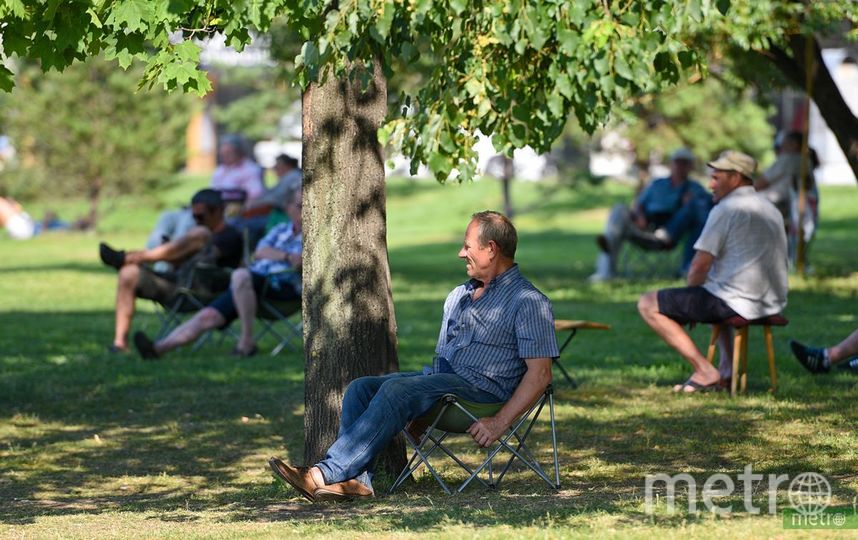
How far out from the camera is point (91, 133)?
121 ft

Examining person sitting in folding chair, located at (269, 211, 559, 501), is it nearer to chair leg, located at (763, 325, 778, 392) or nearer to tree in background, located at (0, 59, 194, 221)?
chair leg, located at (763, 325, 778, 392)

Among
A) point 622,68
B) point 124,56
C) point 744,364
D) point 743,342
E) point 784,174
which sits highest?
point 124,56

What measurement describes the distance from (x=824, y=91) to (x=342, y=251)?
35.2 feet

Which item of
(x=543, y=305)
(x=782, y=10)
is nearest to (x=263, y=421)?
(x=543, y=305)

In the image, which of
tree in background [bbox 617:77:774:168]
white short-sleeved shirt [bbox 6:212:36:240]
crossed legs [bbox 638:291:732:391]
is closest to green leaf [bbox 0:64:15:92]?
crossed legs [bbox 638:291:732:391]

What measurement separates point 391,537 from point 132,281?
778cm

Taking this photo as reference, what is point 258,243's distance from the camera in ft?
44.0

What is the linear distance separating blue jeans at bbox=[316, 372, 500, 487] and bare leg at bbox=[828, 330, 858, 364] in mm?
4071

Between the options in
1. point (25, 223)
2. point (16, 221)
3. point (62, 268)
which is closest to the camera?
point (62, 268)

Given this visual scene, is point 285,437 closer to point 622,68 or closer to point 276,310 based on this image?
point 276,310

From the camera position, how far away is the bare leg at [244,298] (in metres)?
12.4

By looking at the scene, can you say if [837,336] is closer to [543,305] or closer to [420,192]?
[543,305]
